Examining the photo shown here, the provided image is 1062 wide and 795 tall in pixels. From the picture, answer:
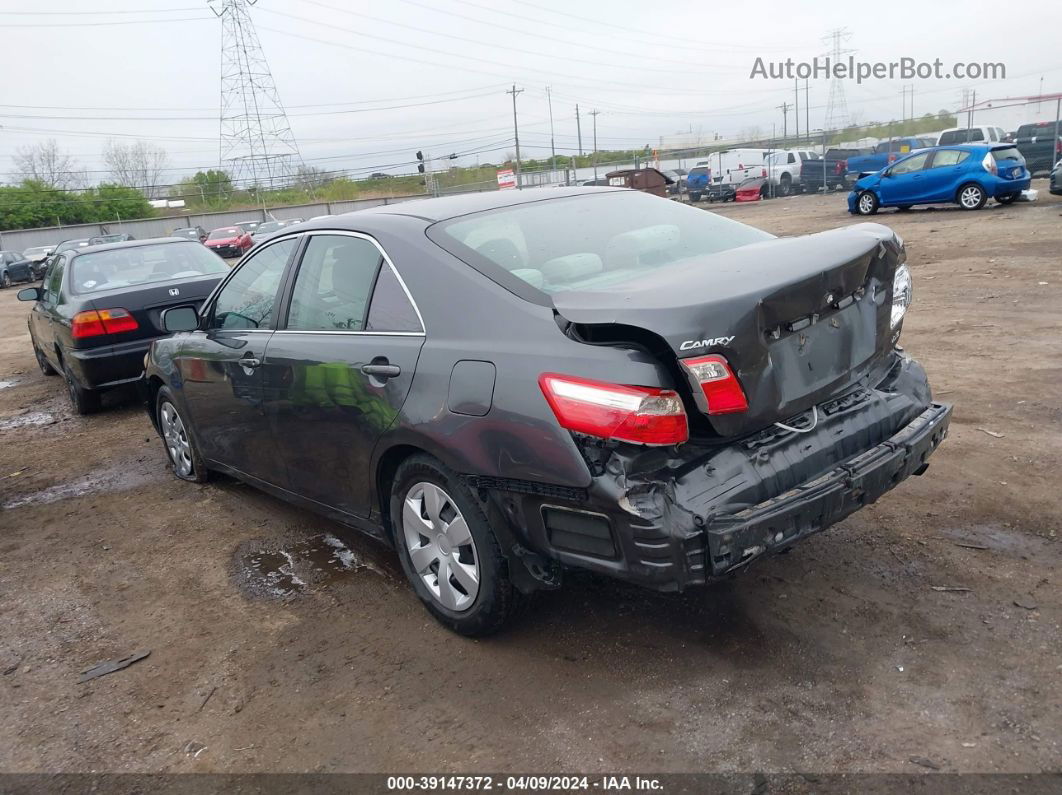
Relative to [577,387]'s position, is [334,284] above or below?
above

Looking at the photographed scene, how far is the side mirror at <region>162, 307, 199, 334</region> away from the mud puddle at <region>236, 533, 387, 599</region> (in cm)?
139

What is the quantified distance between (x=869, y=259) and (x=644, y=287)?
0.92 metres

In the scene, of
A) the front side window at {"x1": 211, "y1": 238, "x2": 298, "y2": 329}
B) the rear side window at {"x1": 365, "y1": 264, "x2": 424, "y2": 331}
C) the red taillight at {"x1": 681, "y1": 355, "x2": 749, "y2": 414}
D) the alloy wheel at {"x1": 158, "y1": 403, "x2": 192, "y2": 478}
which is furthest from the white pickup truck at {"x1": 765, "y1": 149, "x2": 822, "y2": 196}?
the red taillight at {"x1": 681, "y1": 355, "x2": 749, "y2": 414}

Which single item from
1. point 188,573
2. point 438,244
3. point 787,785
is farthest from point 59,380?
point 787,785

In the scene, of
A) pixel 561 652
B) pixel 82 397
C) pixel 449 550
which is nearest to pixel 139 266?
pixel 82 397

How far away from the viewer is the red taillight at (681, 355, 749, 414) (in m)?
2.68

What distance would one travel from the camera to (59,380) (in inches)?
413

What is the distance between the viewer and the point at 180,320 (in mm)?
5109

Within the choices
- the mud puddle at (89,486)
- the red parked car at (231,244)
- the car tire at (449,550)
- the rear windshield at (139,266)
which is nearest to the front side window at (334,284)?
the car tire at (449,550)

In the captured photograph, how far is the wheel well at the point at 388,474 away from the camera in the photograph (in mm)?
3410

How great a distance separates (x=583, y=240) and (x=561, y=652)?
1.68 metres

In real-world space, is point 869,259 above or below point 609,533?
above

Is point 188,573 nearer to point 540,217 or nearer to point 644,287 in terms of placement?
point 540,217

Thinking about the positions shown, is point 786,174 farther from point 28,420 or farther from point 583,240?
point 583,240
